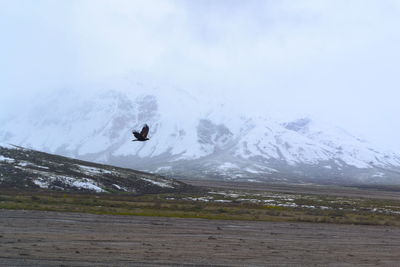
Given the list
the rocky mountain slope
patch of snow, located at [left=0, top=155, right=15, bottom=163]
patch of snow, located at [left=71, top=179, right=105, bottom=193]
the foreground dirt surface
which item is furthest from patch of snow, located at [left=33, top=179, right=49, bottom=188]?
the foreground dirt surface

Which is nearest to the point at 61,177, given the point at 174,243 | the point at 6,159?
the point at 6,159

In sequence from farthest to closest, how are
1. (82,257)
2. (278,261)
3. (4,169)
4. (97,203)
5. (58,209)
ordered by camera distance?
1. (4,169)
2. (97,203)
3. (58,209)
4. (278,261)
5. (82,257)

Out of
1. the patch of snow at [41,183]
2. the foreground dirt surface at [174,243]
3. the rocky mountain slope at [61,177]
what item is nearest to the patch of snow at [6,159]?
the rocky mountain slope at [61,177]

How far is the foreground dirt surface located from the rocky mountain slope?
32931 millimetres

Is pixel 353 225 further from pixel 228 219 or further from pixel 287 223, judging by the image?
pixel 228 219

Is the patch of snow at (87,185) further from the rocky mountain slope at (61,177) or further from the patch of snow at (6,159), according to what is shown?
the patch of snow at (6,159)

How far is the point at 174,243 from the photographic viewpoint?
30719mm

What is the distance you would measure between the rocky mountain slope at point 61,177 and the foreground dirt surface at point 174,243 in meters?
32.9

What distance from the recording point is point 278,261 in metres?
26.2

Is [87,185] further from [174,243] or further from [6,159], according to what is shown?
[174,243]

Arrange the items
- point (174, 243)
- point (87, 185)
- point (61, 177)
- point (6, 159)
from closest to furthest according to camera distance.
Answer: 1. point (174, 243)
2. point (87, 185)
3. point (61, 177)
4. point (6, 159)

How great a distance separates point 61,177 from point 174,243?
54.6 meters

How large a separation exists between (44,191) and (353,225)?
142 ft

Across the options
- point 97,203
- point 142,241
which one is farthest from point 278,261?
point 97,203
